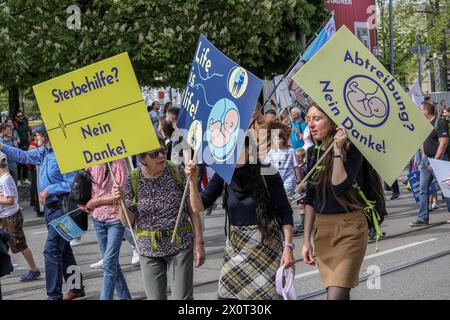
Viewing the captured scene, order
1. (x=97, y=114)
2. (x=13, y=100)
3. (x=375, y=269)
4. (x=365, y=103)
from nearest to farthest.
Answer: (x=365, y=103)
(x=97, y=114)
(x=375, y=269)
(x=13, y=100)

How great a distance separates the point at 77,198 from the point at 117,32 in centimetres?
1270

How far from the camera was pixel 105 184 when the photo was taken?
7500 millimetres

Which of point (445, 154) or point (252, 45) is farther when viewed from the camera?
point (252, 45)

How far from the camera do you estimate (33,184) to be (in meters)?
→ 16.8

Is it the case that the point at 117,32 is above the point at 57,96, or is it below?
above

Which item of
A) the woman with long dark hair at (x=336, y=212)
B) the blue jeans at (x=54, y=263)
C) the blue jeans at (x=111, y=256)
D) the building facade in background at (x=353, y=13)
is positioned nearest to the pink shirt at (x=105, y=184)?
the blue jeans at (x=111, y=256)

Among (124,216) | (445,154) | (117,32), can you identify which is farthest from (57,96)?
(117,32)

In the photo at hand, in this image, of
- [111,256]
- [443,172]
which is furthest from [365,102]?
[443,172]

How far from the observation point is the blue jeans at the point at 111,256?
7.13 meters

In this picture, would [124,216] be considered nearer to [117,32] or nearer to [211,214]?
[211,214]

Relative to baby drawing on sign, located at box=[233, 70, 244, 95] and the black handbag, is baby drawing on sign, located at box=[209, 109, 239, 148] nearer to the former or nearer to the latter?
baby drawing on sign, located at box=[233, 70, 244, 95]

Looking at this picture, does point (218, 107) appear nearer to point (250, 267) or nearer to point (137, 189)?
point (137, 189)

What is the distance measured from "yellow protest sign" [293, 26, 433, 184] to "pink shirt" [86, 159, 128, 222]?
253 cm

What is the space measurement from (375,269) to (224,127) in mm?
4019
